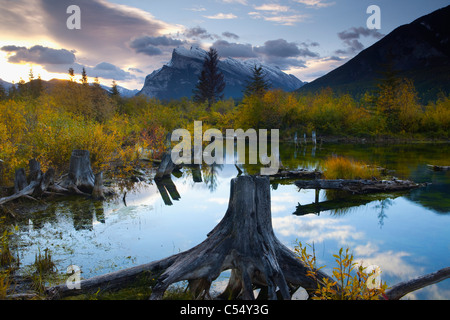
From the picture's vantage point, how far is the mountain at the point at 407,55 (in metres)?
133

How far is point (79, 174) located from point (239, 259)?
8.14 meters

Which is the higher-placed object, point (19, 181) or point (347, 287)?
point (19, 181)

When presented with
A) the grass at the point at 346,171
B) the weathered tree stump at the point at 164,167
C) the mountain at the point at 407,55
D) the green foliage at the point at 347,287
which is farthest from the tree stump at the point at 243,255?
the mountain at the point at 407,55

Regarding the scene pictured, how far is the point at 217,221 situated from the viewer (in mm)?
9375

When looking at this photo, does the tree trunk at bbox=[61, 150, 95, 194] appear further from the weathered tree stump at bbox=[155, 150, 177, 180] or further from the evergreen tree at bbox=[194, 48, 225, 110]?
the evergreen tree at bbox=[194, 48, 225, 110]

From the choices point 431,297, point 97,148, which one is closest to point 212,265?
point 431,297

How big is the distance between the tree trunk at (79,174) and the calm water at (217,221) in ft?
2.59

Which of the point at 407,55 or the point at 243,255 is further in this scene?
the point at 407,55

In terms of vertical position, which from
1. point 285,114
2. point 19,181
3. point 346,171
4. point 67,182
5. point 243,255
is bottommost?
point 243,255

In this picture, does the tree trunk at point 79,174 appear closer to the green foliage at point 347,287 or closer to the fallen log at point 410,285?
the green foliage at point 347,287

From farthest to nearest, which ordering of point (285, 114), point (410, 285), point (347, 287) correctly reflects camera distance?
point (285, 114) → point (410, 285) → point (347, 287)

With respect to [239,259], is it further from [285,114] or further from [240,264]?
[285,114]

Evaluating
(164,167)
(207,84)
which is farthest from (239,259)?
(207,84)

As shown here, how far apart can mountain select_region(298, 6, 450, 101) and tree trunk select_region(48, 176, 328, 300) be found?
419 feet
